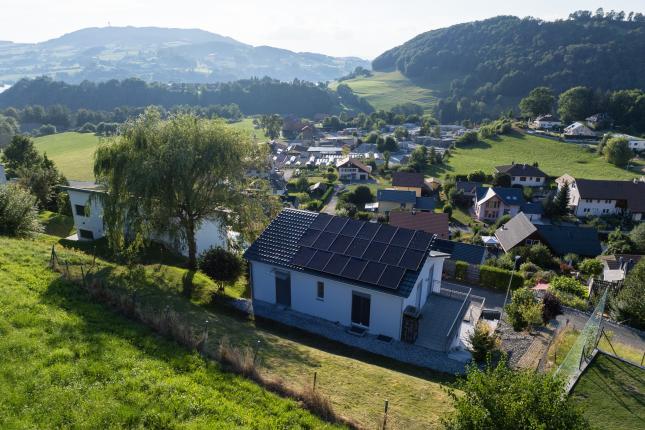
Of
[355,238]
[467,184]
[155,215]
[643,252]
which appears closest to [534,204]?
[467,184]

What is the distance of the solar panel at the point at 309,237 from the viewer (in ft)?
71.6

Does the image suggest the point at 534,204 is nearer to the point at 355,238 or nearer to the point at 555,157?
the point at 555,157

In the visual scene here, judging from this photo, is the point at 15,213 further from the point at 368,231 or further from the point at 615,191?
the point at 615,191

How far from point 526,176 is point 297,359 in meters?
77.9

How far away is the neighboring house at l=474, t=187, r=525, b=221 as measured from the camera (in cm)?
6569

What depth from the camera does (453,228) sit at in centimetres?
6150

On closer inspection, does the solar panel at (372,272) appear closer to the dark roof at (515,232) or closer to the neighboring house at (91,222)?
the neighboring house at (91,222)

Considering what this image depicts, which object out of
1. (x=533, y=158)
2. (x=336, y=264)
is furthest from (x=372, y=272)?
(x=533, y=158)

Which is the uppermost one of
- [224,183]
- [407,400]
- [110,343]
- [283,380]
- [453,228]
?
[224,183]

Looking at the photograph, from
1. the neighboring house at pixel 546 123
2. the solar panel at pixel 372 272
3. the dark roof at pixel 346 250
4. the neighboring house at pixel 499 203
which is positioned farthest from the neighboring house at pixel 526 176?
the solar panel at pixel 372 272

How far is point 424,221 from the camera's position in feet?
164

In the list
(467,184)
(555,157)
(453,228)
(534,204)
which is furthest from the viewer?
(555,157)

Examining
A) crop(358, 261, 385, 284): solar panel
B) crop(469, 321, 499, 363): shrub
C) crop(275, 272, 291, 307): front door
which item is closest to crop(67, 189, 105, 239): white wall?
crop(275, 272, 291, 307): front door

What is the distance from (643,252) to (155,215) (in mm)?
54956
